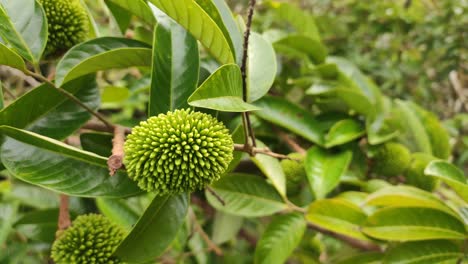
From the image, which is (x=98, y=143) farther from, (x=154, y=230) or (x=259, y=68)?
(x=259, y=68)

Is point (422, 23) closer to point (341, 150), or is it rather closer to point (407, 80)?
point (407, 80)

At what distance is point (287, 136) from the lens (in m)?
1.23

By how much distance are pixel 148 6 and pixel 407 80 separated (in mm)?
1744

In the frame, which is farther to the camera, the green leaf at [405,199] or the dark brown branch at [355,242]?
the dark brown branch at [355,242]

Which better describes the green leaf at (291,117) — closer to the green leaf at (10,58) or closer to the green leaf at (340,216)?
the green leaf at (340,216)

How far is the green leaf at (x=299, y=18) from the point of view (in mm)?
1411

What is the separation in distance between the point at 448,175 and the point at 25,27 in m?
0.82

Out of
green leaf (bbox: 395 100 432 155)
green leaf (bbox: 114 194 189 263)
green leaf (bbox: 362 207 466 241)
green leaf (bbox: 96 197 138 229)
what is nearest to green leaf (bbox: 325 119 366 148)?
green leaf (bbox: 395 100 432 155)

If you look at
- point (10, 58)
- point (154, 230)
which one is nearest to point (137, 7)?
point (10, 58)

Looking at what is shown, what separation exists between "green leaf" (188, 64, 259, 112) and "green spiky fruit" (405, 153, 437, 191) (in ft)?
2.19

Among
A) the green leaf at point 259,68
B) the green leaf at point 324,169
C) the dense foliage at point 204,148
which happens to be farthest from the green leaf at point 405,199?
the green leaf at point 259,68

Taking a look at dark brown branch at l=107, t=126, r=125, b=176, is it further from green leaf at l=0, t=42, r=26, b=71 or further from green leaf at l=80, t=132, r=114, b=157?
green leaf at l=0, t=42, r=26, b=71

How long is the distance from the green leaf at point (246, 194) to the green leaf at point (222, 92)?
0.44m

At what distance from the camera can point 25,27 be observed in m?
0.74
